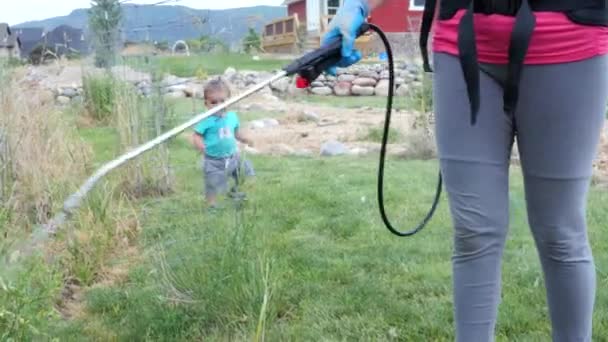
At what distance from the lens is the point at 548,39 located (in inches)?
70.8

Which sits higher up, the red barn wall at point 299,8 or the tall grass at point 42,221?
the tall grass at point 42,221

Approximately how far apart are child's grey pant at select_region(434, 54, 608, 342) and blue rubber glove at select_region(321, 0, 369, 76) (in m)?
0.30

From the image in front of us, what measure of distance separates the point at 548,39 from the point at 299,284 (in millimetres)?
1628

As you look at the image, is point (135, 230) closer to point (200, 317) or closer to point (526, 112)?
point (200, 317)

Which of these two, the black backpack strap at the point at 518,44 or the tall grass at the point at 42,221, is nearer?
the black backpack strap at the point at 518,44

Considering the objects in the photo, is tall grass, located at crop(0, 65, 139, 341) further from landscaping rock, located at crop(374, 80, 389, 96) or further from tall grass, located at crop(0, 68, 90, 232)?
landscaping rock, located at crop(374, 80, 389, 96)

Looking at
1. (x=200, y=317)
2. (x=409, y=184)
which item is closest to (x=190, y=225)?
(x=200, y=317)

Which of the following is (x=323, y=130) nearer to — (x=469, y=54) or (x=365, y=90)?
(x=365, y=90)

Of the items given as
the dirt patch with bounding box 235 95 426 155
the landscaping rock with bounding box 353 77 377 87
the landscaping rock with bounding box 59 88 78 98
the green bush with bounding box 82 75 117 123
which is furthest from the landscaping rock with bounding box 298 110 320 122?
the landscaping rock with bounding box 353 77 377 87

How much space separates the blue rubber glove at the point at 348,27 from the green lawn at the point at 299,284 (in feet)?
2.22

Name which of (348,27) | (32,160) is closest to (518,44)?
(348,27)

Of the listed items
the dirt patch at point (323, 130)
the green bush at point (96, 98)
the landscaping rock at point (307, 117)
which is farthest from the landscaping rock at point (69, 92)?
the landscaping rock at point (307, 117)

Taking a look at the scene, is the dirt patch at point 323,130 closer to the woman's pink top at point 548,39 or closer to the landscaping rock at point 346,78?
the landscaping rock at point 346,78

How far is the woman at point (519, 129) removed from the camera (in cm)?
180
